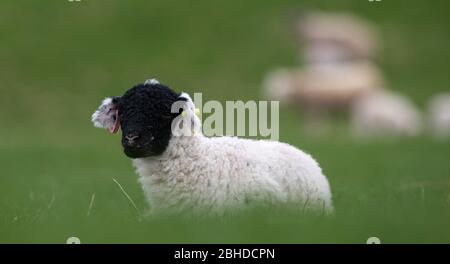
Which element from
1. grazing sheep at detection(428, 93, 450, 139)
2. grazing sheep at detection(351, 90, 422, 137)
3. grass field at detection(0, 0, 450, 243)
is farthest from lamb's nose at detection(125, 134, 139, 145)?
grazing sheep at detection(351, 90, 422, 137)

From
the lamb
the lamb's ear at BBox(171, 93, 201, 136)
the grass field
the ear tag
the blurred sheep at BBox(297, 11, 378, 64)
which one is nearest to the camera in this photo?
the lamb

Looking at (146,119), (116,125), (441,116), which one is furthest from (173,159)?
(441,116)

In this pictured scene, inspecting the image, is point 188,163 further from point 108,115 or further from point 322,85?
point 322,85

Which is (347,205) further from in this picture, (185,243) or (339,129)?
(339,129)

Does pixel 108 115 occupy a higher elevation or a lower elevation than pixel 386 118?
lower

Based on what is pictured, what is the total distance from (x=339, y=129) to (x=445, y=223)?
70.3 feet

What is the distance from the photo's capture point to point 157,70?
27672 millimetres

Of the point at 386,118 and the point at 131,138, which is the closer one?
the point at 131,138

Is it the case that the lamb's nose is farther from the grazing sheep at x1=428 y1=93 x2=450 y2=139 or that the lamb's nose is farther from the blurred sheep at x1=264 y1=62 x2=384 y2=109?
the blurred sheep at x1=264 y1=62 x2=384 y2=109

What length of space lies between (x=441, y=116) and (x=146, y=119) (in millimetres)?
20346

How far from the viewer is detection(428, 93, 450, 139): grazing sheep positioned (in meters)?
26.1

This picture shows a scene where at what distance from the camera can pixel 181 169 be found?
7.31 meters

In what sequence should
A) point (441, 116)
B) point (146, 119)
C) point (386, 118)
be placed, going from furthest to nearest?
point (386, 118) → point (441, 116) → point (146, 119)

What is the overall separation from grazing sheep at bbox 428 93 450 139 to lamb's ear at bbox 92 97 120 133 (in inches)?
765
